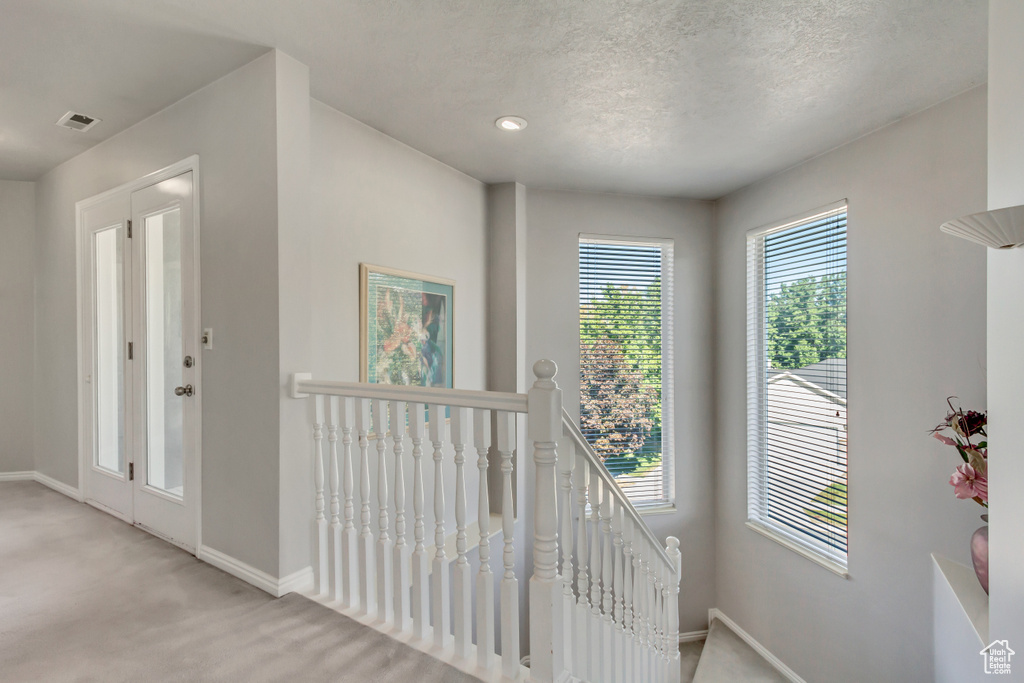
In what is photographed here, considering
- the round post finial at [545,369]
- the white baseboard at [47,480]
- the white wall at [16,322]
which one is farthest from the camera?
the white wall at [16,322]

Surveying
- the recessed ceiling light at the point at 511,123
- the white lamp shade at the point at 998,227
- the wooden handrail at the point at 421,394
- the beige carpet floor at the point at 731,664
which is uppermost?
the recessed ceiling light at the point at 511,123

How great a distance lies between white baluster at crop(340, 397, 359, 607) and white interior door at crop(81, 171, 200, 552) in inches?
34.4

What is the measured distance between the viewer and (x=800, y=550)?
341cm

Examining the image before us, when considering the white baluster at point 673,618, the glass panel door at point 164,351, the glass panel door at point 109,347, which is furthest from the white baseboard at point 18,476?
the white baluster at point 673,618

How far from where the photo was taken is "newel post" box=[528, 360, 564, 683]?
58.2 inches

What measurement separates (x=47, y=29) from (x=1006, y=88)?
3.25 meters

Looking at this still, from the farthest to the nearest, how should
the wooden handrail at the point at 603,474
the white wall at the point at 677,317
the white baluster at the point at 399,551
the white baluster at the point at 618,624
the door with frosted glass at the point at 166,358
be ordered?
the white wall at the point at 677,317, the door with frosted glass at the point at 166,358, the white baluster at the point at 618,624, the white baluster at the point at 399,551, the wooden handrail at the point at 603,474

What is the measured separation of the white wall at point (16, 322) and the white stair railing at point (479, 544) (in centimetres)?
320

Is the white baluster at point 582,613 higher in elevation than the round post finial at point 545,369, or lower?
lower

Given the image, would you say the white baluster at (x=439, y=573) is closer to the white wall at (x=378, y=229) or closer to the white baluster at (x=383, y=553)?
the white baluster at (x=383, y=553)

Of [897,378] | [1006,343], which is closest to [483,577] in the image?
[1006,343]

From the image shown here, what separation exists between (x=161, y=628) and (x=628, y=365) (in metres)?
3.41

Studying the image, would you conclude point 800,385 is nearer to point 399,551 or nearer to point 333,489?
point 399,551

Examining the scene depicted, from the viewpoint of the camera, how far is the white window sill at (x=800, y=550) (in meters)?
3.14
